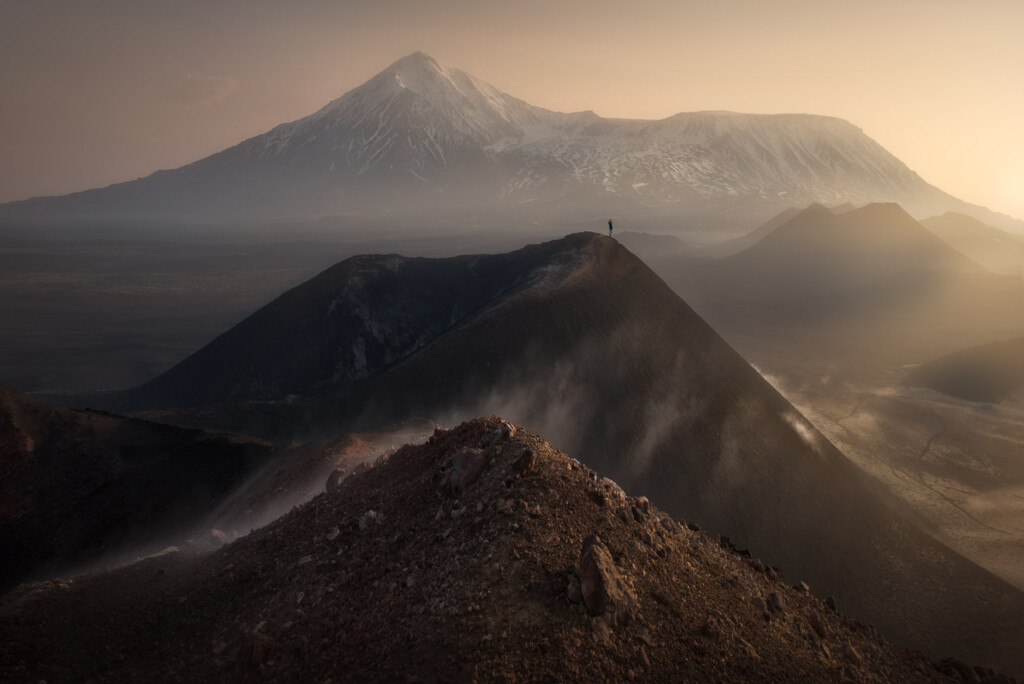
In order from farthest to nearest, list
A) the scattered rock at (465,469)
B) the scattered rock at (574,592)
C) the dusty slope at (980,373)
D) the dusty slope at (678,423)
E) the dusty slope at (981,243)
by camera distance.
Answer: the dusty slope at (981,243), the dusty slope at (980,373), the dusty slope at (678,423), the scattered rock at (465,469), the scattered rock at (574,592)

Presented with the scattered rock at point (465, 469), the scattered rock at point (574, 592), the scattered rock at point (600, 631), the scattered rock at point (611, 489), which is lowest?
the scattered rock at point (600, 631)

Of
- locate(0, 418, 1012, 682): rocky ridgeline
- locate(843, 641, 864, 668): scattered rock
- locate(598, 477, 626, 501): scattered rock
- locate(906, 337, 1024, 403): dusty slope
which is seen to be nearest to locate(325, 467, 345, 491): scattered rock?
locate(0, 418, 1012, 682): rocky ridgeline

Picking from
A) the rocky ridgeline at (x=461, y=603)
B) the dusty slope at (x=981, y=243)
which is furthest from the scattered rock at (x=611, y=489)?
the dusty slope at (x=981, y=243)

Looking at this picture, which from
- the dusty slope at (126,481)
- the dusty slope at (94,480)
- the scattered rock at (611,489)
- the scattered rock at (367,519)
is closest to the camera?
the scattered rock at (367,519)

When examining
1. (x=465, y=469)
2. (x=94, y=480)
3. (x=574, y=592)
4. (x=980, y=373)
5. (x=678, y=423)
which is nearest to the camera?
(x=574, y=592)

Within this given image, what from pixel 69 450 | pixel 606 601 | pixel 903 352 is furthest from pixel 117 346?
pixel 903 352

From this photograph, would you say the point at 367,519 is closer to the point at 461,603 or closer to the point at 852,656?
the point at 461,603

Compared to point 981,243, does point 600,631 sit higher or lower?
higher

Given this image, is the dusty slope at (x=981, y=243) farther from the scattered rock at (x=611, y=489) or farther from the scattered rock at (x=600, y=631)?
the scattered rock at (x=600, y=631)

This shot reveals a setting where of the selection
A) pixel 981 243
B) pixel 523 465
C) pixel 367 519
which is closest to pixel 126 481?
pixel 367 519
